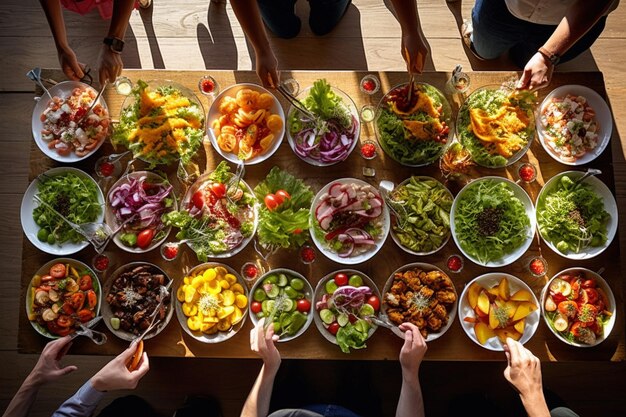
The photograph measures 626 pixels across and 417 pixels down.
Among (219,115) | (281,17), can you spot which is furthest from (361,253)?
(281,17)

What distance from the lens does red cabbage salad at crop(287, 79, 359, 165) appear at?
256cm

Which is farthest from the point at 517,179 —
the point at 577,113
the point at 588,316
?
the point at 588,316

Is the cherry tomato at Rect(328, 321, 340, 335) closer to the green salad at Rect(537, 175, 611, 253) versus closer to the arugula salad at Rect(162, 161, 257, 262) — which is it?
the arugula salad at Rect(162, 161, 257, 262)

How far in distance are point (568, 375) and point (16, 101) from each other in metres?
4.67

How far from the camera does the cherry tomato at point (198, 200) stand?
2.55 meters

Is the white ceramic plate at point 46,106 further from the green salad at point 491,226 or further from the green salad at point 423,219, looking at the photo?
the green salad at point 491,226

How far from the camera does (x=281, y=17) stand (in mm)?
3320

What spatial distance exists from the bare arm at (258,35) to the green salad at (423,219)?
0.93m

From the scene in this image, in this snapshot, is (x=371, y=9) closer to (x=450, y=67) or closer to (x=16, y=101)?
(x=450, y=67)

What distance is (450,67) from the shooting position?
3686 millimetres

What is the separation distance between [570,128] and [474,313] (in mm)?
1147

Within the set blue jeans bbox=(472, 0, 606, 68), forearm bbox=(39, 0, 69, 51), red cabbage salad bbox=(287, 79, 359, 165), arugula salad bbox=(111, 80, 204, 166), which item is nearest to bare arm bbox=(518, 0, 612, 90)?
blue jeans bbox=(472, 0, 606, 68)

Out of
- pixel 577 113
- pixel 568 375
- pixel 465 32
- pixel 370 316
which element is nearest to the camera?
pixel 370 316

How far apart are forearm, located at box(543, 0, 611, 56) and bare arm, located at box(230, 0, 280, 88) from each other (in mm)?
1488
